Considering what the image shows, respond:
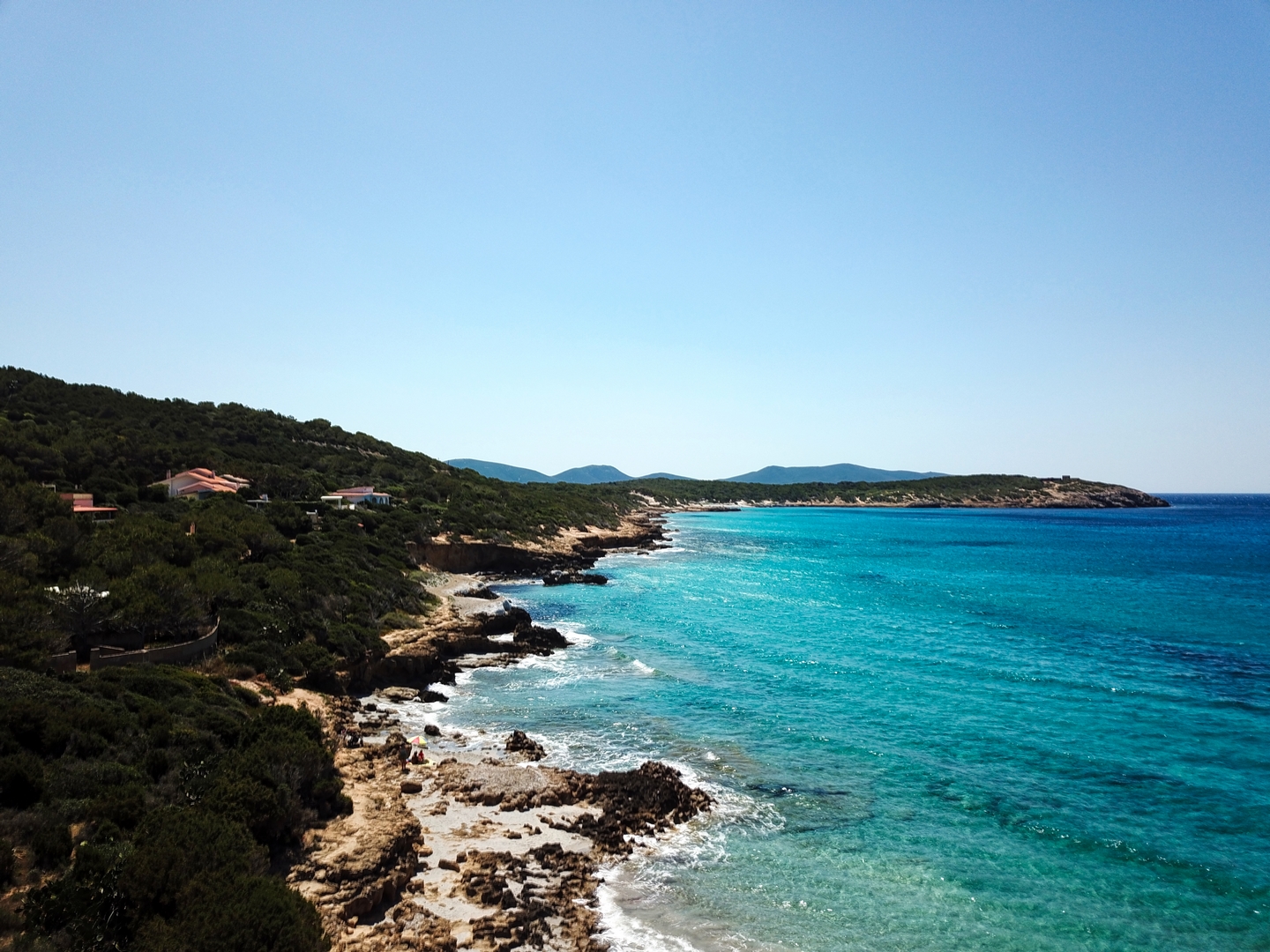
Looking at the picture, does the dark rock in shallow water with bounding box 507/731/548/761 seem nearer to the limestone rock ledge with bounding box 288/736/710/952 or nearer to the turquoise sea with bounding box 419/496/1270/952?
the turquoise sea with bounding box 419/496/1270/952

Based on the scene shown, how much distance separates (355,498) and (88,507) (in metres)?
24.7

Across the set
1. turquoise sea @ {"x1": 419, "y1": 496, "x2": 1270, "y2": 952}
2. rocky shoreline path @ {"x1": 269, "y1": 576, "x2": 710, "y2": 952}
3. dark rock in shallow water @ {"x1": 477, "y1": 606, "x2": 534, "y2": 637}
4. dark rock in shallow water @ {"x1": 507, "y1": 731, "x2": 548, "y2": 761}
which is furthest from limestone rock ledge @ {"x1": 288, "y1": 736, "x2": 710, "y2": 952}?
dark rock in shallow water @ {"x1": 477, "y1": 606, "x2": 534, "y2": 637}

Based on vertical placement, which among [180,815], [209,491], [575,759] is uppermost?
[209,491]

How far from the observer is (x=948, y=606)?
1820 inches

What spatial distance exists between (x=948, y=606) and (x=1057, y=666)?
50.4 feet

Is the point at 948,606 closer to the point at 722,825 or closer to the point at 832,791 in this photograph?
the point at 832,791

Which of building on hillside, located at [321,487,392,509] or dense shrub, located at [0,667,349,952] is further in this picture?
building on hillside, located at [321,487,392,509]

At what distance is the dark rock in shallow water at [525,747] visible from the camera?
67.6 feet

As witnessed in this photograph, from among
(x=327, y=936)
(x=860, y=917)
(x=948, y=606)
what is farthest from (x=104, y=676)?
(x=948, y=606)

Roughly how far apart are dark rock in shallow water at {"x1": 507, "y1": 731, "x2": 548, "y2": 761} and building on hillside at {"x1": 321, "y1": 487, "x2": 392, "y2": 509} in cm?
3884

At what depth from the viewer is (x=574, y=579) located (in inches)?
2312

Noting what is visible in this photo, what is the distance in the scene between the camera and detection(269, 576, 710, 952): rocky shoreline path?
11.9m

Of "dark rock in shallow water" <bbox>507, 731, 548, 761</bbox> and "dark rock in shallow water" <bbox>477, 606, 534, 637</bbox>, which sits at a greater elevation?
"dark rock in shallow water" <bbox>477, 606, 534, 637</bbox>

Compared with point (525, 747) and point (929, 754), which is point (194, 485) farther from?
point (929, 754)
